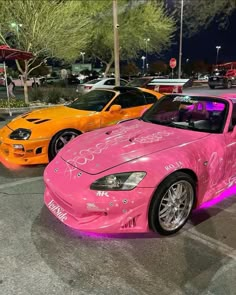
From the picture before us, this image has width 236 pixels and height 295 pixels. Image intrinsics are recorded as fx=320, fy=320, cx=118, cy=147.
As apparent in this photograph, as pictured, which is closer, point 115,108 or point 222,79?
point 115,108

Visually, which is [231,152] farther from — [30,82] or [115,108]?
[30,82]

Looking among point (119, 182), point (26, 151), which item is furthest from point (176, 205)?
point (26, 151)

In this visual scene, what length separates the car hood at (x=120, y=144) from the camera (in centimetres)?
A: 336

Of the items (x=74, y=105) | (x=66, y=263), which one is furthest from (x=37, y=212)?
(x=74, y=105)

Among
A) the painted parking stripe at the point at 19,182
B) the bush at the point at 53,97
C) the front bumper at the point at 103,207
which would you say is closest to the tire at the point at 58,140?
the painted parking stripe at the point at 19,182

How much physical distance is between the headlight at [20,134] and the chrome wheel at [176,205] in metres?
2.95

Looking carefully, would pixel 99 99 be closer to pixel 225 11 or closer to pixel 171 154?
pixel 171 154

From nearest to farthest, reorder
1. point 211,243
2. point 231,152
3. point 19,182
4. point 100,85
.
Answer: point 211,243
point 231,152
point 19,182
point 100,85

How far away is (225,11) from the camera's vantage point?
39.1ft

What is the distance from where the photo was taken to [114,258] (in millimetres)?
2979

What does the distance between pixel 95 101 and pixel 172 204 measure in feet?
12.2

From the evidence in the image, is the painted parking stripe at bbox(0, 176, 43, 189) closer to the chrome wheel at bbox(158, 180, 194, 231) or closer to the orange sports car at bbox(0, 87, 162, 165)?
the orange sports car at bbox(0, 87, 162, 165)

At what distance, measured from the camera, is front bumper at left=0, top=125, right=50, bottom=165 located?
17.3 feet

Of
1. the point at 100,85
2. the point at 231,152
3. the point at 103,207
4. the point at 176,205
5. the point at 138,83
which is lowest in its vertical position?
the point at 100,85
